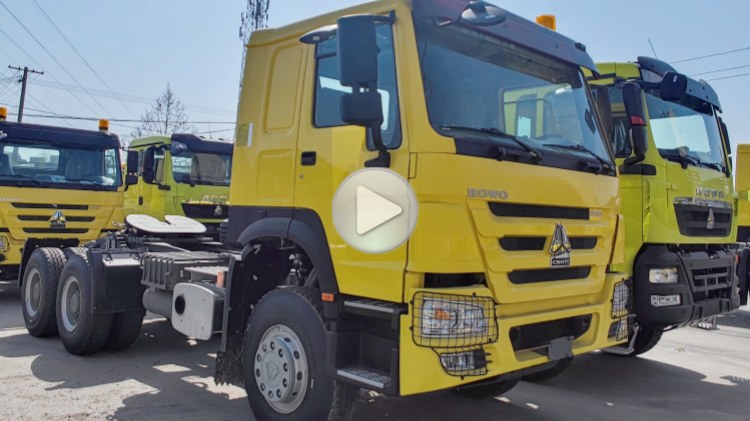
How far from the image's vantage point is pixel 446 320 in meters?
3.26

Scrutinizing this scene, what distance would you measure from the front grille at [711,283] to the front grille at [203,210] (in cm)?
747

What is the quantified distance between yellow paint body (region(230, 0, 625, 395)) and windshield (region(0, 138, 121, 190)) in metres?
5.71

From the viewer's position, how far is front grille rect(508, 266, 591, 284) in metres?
3.70

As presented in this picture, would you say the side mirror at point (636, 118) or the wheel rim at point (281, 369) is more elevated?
the side mirror at point (636, 118)

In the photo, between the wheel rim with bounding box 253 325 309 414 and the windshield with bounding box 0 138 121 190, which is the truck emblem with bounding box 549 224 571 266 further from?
the windshield with bounding box 0 138 121 190

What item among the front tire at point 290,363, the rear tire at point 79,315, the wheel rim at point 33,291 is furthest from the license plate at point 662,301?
the wheel rim at point 33,291

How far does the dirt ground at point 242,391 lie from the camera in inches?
189

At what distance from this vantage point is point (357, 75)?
3316mm

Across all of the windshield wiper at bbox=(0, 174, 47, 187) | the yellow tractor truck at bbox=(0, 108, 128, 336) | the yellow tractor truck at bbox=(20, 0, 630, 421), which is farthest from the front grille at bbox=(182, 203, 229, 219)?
the yellow tractor truck at bbox=(20, 0, 630, 421)

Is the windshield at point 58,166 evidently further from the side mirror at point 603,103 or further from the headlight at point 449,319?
the headlight at point 449,319

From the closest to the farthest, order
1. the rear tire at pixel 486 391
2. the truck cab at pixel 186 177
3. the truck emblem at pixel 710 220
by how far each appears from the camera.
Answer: the rear tire at pixel 486 391 < the truck emblem at pixel 710 220 < the truck cab at pixel 186 177

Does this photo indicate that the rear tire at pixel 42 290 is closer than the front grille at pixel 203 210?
Yes

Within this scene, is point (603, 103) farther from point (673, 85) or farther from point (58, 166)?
point (58, 166)

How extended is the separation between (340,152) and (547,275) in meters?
1.49
